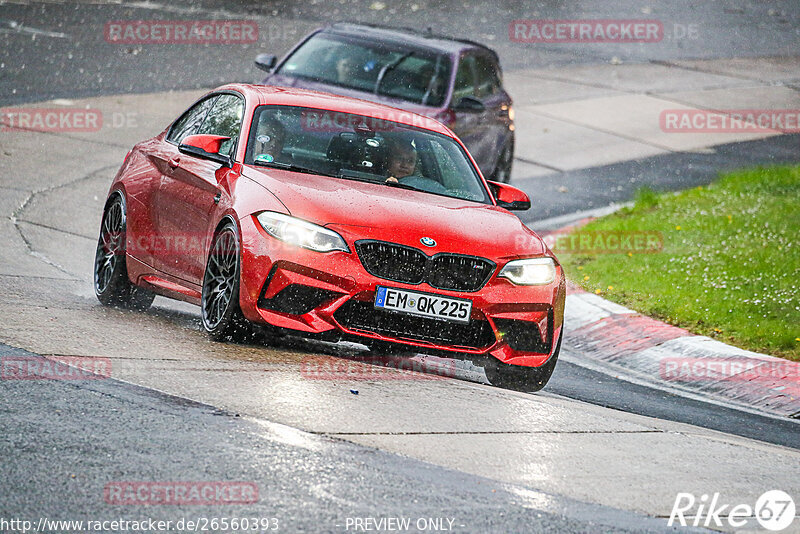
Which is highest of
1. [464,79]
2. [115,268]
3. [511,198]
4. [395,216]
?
[395,216]

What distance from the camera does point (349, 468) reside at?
17.9 ft

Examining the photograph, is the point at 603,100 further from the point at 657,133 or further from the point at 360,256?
the point at 360,256

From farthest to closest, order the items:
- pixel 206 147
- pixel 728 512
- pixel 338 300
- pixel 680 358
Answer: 1. pixel 680 358
2. pixel 206 147
3. pixel 338 300
4. pixel 728 512

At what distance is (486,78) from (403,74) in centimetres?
170

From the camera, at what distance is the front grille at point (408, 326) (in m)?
7.26

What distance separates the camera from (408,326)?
7.33 m

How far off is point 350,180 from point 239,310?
128 centimetres

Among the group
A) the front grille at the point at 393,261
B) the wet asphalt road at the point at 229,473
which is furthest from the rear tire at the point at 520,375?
the wet asphalt road at the point at 229,473

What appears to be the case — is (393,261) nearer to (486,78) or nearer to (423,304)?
(423,304)

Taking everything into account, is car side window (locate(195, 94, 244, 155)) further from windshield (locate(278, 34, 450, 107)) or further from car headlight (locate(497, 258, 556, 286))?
windshield (locate(278, 34, 450, 107))

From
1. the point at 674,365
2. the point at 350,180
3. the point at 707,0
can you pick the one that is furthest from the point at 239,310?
the point at 707,0

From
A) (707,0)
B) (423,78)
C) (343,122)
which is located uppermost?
(343,122)

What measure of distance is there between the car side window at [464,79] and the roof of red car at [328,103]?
4994mm

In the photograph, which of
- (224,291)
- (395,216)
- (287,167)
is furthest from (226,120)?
(395,216)
